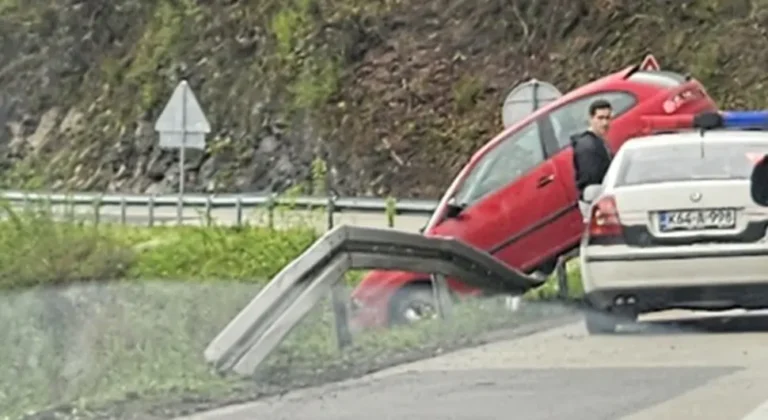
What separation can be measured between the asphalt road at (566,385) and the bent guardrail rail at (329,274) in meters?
0.65

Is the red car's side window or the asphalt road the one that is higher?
the red car's side window

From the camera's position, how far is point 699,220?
1436 centimetres

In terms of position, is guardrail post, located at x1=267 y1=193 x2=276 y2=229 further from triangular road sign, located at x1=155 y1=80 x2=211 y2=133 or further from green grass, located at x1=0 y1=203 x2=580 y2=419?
triangular road sign, located at x1=155 y1=80 x2=211 y2=133

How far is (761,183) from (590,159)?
1100 cm

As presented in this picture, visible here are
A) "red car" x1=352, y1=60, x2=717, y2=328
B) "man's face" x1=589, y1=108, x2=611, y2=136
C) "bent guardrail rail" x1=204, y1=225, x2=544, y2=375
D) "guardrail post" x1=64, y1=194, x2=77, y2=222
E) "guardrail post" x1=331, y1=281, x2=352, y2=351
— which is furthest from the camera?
"red car" x1=352, y1=60, x2=717, y2=328

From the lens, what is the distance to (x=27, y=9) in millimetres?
54156

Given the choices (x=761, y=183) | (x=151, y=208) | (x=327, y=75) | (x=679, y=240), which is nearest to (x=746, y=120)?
(x=679, y=240)

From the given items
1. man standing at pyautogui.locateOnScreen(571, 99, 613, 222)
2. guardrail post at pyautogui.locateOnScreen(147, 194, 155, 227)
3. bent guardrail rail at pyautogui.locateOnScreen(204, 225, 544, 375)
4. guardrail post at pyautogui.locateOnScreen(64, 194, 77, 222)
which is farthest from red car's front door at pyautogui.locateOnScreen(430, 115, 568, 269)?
guardrail post at pyautogui.locateOnScreen(147, 194, 155, 227)

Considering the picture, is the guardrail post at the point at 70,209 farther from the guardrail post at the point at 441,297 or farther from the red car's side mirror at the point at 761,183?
the red car's side mirror at the point at 761,183

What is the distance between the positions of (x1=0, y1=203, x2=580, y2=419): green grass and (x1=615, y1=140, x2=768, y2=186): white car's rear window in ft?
5.87

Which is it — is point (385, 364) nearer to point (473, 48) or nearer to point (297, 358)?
point (297, 358)

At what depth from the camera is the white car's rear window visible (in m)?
14.7

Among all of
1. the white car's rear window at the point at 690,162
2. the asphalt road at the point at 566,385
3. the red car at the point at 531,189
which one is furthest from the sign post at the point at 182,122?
the asphalt road at the point at 566,385

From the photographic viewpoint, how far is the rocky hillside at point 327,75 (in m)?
37.9
